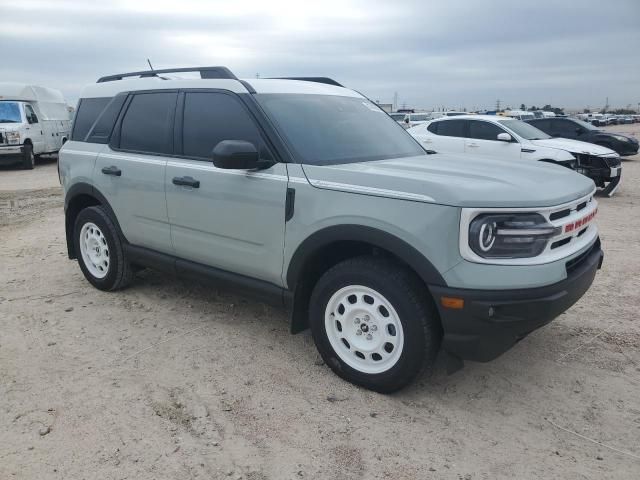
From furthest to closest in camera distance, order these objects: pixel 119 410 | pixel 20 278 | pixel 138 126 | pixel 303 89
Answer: pixel 20 278, pixel 138 126, pixel 303 89, pixel 119 410

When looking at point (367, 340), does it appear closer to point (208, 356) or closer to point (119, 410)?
point (208, 356)

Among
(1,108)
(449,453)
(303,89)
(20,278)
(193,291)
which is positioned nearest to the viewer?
(449,453)

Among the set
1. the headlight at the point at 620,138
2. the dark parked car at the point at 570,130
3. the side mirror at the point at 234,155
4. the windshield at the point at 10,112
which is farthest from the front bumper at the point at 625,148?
the windshield at the point at 10,112

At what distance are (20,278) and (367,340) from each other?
13.7 feet

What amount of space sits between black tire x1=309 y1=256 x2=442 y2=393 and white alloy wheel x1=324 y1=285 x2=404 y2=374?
3 centimetres

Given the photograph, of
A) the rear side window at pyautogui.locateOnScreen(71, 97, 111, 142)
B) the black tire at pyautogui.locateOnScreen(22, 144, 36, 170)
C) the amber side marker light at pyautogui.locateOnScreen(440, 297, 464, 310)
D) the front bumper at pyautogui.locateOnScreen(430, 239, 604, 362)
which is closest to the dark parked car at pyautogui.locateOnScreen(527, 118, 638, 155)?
the rear side window at pyautogui.locateOnScreen(71, 97, 111, 142)

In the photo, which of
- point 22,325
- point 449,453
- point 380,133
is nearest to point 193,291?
point 22,325

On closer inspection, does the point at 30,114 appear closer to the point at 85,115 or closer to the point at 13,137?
the point at 13,137

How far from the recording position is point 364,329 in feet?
10.7

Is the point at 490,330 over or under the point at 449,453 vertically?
over

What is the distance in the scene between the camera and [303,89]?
4125 millimetres

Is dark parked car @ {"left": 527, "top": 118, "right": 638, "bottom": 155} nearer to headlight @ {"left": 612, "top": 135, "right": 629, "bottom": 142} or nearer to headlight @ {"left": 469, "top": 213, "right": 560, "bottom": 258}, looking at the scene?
headlight @ {"left": 612, "top": 135, "right": 629, "bottom": 142}

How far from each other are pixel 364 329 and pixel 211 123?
6.19 feet

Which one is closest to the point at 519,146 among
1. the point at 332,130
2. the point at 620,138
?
the point at 332,130
